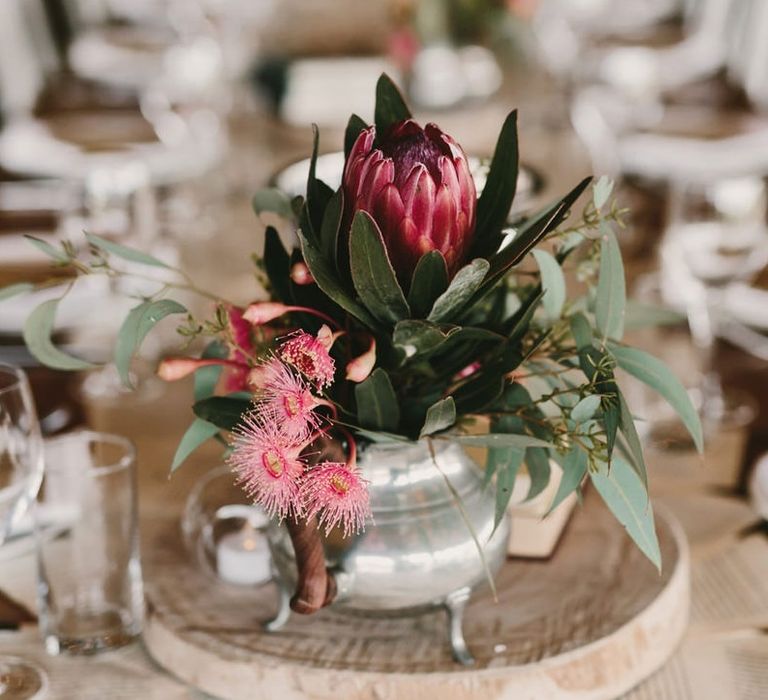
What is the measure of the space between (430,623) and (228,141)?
5.20 ft

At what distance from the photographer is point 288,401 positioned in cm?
59

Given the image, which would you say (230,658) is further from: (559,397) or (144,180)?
(144,180)

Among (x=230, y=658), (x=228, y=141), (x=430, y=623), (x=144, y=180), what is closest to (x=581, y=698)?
(x=430, y=623)

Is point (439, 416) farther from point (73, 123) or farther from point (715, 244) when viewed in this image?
point (73, 123)

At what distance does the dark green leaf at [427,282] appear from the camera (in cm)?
60

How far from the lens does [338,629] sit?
751 millimetres

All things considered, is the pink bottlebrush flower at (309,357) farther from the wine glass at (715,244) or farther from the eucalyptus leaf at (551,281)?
the wine glass at (715,244)

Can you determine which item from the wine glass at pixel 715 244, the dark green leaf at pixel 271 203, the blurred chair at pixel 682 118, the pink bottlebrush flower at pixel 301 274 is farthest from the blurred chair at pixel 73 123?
the pink bottlebrush flower at pixel 301 274

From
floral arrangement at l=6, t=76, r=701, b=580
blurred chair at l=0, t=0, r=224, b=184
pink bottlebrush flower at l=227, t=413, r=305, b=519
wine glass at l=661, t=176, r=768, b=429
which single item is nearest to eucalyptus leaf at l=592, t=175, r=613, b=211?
floral arrangement at l=6, t=76, r=701, b=580

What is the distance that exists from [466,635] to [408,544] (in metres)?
0.09

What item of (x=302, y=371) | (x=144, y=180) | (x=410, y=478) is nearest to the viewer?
(x=302, y=371)

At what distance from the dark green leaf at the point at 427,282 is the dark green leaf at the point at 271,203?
0.57 feet

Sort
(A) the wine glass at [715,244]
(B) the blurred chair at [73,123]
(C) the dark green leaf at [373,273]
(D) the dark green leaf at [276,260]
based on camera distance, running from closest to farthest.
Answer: (C) the dark green leaf at [373,273]
(D) the dark green leaf at [276,260]
(A) the wine glass at [715,244]
(B) the blurred chair at [73,123]

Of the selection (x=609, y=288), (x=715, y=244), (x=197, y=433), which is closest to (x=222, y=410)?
(x=197, y=433)
